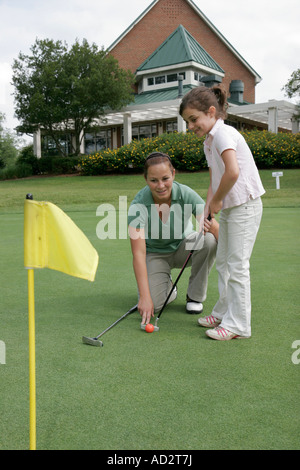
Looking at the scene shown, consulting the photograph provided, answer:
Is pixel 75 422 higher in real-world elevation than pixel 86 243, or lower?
lower

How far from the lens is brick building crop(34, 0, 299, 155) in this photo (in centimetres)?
3033

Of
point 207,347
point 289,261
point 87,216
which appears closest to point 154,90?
point 87,216

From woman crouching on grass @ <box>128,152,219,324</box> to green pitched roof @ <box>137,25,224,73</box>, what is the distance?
28.0 metres

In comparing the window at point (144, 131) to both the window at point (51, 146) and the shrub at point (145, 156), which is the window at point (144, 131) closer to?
the window at point (51, 146)

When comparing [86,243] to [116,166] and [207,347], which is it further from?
[116,166]

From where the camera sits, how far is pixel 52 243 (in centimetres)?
161

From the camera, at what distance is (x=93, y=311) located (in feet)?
12.3

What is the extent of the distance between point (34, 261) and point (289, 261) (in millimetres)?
4284

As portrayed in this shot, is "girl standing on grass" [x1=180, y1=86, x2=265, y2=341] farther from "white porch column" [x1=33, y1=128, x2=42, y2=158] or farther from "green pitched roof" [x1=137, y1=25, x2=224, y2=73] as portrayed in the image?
"white porch column" [x1=33, y1=128, x2=42, y2=158]

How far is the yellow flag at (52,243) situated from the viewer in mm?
1581

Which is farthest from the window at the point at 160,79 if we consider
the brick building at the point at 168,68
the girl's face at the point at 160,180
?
the girl's face at the point at 160,180

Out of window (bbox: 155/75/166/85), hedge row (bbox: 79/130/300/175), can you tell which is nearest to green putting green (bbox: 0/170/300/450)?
hedge row (bbox: 79/130/300/175)

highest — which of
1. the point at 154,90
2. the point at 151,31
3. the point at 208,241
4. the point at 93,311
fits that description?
the point at 151,31
